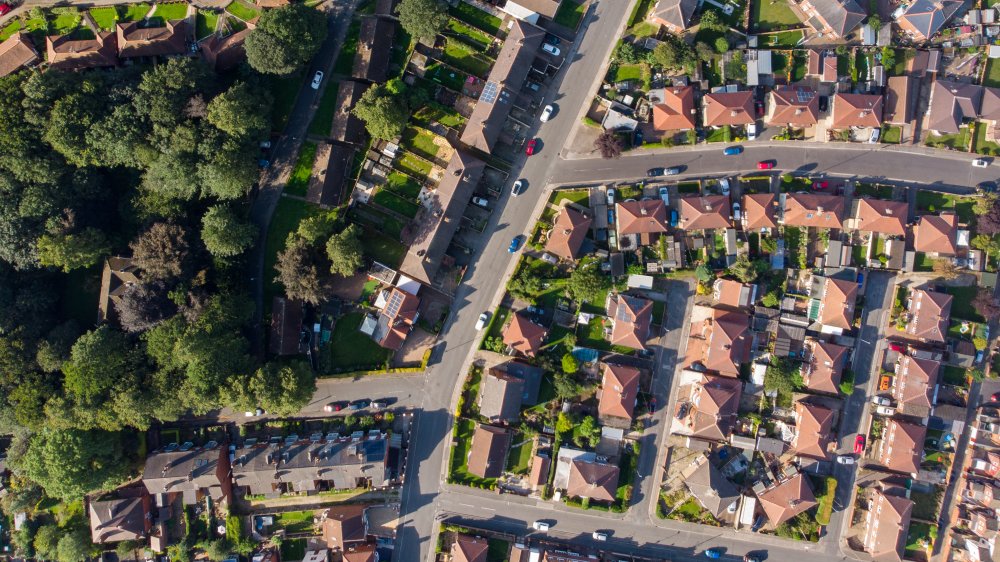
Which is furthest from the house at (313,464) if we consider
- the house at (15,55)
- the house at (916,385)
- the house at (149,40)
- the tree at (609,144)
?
the house at (916,385)

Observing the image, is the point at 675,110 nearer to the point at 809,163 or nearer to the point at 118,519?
the point at 809,163

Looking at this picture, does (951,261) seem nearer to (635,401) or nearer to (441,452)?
(635,401)

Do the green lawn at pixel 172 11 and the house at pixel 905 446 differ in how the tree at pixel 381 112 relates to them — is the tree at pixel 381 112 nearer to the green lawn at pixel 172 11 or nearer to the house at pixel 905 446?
the green lawn at pixel 172 11

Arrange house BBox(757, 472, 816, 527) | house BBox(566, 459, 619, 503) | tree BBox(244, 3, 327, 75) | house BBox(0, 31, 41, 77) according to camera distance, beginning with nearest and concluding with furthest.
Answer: tree BBox(244, 3, 327, 75) → house BBox(0, 31, 41, 77) → house BBox(566, 459, 619, 503) → house BBox(757, 472, 816, 527)

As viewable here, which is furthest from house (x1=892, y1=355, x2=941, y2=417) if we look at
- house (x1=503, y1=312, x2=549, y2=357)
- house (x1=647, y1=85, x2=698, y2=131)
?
house (x1=503, y1=312, x2=549, y2=357)

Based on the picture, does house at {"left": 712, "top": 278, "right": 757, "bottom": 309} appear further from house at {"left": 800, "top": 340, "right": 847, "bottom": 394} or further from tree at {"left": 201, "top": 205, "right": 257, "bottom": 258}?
tree at {"left": 201, "top": 205, "right": 257, "bottom": 258}

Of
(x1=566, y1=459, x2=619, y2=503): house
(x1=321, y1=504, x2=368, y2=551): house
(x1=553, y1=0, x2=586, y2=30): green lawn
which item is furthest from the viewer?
(x1=553, y1=0, x2=586, y2=30): green lawn

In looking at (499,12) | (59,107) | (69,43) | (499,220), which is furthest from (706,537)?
(69,43)
